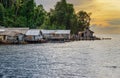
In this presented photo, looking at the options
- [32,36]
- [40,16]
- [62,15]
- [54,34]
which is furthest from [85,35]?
[32,36]

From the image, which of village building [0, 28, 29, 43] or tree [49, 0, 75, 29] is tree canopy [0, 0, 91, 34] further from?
village building [0, 28, 29, 43]

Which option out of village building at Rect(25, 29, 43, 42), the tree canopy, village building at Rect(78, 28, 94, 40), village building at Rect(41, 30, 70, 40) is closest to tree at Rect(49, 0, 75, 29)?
the tree canopy

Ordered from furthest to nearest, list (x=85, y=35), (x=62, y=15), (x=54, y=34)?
(x=85, y=35) → (x=62, y=15) → (x=54, y=34)

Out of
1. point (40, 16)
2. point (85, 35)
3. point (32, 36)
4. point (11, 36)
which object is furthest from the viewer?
point (85, 35)

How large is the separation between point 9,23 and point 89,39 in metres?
49.2

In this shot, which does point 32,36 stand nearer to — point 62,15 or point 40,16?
point 40,16

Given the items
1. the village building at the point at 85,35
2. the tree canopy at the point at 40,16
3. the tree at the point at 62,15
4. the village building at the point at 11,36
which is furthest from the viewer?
the village building at the point at 85,35

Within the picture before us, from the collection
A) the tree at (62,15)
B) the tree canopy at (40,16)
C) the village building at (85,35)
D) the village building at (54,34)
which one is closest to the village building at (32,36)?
the village building at (54,34)

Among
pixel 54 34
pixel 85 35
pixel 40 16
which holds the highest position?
pixel 40 16

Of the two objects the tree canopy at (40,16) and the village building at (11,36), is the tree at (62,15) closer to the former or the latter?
the tree canopy at (40,16)

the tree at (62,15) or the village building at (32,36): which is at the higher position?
the tree at (62,15)

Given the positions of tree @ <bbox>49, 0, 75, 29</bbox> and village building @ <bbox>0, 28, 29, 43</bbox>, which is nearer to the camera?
village building @ <bbox>0, 28, 29, 43</bbox>

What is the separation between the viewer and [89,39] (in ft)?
579

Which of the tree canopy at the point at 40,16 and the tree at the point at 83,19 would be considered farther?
the tree at the point at 83,19
